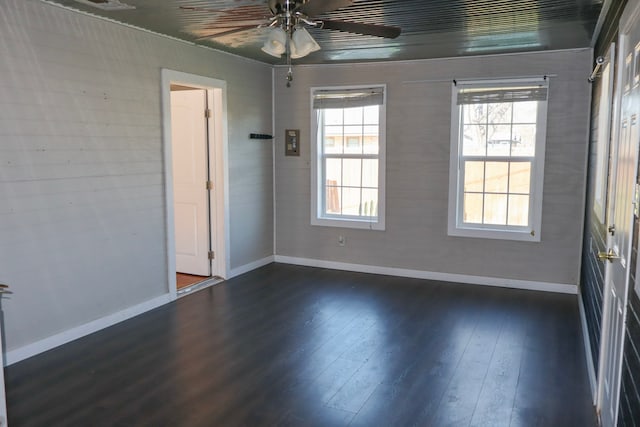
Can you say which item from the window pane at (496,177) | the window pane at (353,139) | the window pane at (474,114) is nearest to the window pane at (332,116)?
the window pane at (353,139)

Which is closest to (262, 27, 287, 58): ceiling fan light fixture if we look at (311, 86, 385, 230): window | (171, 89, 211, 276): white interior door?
(171, 89, 211, 276): white interior door

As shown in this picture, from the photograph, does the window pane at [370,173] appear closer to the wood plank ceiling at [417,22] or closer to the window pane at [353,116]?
the window pane at [353,116]

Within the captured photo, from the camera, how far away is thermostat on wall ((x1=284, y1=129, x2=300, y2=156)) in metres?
6.20

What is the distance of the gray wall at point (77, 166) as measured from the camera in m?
3.43

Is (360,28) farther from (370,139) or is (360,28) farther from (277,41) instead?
(370,139)

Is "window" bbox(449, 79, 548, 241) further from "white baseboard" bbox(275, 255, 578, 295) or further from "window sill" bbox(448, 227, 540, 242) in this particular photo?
"white baseboard" bbox(275, 255, 578, 295)

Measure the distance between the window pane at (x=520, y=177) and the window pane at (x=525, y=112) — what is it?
434 mm

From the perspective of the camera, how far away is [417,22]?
12.9ft

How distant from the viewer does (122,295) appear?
14.2 feet

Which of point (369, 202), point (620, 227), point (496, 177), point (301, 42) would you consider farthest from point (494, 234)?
point (301, 42)

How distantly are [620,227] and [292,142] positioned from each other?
4.38m

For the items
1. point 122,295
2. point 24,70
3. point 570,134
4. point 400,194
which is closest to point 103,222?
point 122,295

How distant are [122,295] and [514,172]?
3902 millimetres

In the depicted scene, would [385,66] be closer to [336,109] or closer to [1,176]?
[336,109]
